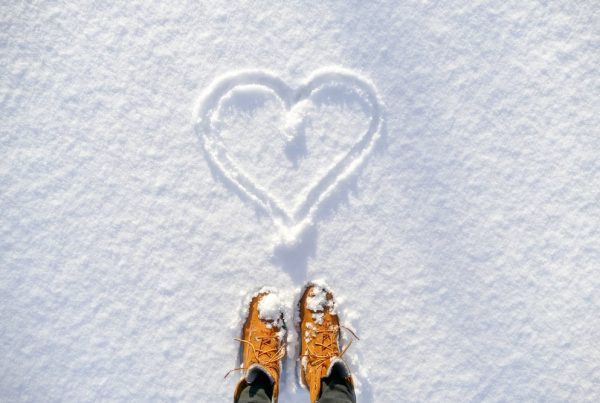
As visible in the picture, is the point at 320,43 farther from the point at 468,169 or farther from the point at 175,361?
the point at 175,361

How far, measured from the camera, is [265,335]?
1271 mm

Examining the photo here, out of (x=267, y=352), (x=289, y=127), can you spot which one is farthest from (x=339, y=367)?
(x=289, y=127)

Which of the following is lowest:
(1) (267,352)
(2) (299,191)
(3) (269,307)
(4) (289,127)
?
(1) (267,352)

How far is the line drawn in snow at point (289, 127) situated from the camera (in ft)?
4.29

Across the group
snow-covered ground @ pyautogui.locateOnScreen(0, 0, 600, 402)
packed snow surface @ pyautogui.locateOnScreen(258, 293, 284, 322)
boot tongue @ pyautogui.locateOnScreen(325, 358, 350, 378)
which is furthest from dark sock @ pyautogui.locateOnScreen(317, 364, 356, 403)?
packed snow surface @ pyautogui.locateOnScreen(258, 293, 284, 322)

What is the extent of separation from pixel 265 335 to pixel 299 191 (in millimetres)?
521

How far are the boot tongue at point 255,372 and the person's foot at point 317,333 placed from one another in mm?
140

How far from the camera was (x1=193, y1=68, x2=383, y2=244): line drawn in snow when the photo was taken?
51.5 inches

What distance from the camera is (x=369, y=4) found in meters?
1.32

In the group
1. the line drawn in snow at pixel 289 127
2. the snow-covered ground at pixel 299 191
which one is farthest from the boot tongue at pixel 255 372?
the line drawn in snow at pixel 289 127

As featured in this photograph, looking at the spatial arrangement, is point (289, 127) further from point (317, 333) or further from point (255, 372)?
point (255, 372)

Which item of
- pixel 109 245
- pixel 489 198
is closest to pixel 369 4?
pixel 489 198

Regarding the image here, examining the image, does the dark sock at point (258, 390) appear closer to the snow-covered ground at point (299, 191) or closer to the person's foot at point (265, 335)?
the person's foot at point (265, 335)

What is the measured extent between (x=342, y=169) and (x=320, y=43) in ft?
1.53
